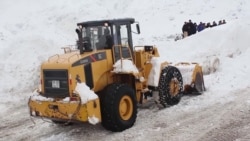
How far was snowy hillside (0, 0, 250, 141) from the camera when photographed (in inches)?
358

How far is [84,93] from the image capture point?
27.2 ft

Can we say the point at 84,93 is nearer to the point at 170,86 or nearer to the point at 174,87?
the point at 170,86

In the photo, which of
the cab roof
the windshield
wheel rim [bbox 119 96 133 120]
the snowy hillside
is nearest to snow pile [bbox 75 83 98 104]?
wheel rim [bbox 119 96 133 120]

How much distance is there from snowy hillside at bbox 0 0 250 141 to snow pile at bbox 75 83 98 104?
3.27 feet

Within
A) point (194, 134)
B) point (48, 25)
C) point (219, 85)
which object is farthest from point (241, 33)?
point (48, 25)

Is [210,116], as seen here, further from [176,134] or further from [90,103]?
[90,103]

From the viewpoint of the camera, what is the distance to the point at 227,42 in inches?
682

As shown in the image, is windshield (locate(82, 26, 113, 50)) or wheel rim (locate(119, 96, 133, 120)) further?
windshield (locate(82, 26, 113, 50))

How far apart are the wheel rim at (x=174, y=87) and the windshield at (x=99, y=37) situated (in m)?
2.31

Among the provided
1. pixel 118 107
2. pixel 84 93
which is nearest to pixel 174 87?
pixel 118 107

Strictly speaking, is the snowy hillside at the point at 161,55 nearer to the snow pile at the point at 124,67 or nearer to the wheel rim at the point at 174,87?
the wheel rim at the point at 174,87

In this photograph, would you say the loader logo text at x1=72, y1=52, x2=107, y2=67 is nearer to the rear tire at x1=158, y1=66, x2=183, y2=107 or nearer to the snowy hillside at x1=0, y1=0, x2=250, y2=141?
the snowy hillside at x1=0, y1=0, x2=250, y2=141

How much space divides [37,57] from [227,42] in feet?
26.3

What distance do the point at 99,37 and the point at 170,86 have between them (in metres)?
2.52
